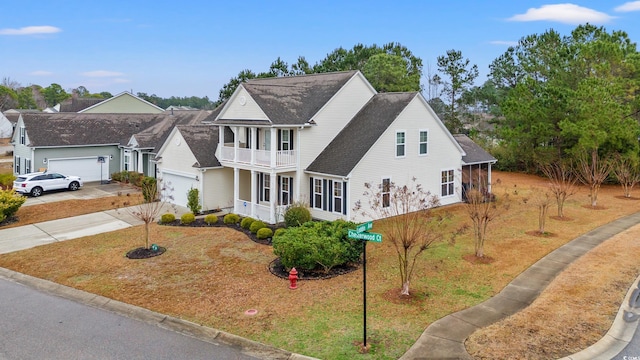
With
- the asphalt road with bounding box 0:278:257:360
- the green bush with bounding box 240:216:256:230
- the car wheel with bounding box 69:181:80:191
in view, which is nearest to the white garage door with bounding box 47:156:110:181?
the car wheel with bounding box 69:181:80:191

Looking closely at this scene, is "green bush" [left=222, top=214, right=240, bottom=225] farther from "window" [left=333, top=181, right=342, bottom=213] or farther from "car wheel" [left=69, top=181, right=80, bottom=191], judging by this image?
"car wheel" [left=69, top=181, right=80, bottom=191]

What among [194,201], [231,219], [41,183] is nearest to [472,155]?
[231,219]

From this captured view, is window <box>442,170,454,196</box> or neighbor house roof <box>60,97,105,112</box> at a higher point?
neighbor house roof <box>60,97,105,112</box>

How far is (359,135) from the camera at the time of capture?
904 inches

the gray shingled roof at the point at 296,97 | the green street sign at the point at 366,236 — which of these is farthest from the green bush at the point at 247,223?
the green street sign at the point at 366,236

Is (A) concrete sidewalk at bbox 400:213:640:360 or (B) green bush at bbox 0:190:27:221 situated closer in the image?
(A) concrete sidewalk at bbox 400:213:640:360

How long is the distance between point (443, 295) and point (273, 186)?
11.6 metres

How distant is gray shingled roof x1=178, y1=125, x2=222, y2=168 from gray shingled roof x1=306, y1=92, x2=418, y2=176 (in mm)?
6327

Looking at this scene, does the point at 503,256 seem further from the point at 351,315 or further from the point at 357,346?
the point at 357,346

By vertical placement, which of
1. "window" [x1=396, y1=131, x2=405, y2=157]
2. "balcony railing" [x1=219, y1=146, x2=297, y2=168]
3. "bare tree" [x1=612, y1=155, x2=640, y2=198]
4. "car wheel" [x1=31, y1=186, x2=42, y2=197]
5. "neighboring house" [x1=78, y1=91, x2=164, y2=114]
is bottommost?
"car wheel" [x1=31, y1=186, x2=42, y2=197]

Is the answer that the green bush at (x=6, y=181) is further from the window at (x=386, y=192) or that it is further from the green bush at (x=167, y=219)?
the window at (x=386, y=192)

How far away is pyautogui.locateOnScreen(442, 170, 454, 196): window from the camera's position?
85.6ft

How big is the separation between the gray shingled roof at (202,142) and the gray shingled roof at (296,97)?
2390mm

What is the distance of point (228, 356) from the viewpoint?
368 inches
